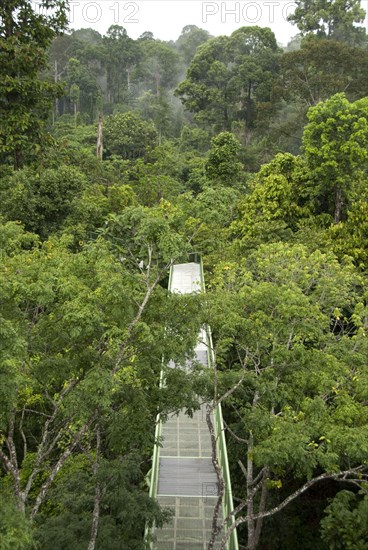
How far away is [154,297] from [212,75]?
4288 centimetres

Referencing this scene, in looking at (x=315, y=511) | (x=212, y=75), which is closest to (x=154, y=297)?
(x=315, y=511)

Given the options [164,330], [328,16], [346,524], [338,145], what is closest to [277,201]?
[338,145]

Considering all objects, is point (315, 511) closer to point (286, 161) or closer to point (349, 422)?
point (349, 422)

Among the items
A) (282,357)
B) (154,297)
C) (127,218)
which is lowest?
(282,357)

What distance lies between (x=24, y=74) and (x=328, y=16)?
3992 cm

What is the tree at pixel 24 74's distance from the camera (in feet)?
54.0

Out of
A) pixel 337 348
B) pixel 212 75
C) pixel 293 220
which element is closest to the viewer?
pixel 337 348

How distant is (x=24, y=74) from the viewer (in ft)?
56.4

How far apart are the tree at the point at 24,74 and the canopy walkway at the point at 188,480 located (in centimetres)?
813

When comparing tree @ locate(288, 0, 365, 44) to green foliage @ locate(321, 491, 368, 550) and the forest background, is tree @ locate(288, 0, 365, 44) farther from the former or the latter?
green foliage @ locate(321, 491, 368, 550)

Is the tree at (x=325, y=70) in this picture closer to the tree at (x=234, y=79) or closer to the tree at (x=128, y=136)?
the tree at (x=234, y=79)

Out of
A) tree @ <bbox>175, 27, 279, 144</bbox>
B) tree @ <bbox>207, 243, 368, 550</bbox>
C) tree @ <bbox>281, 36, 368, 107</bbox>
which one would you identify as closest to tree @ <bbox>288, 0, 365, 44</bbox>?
tree @ <bbox>175, 27, 279, 144</bbox>

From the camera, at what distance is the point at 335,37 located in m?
52.7

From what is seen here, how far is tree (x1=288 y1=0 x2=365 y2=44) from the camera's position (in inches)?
1932
